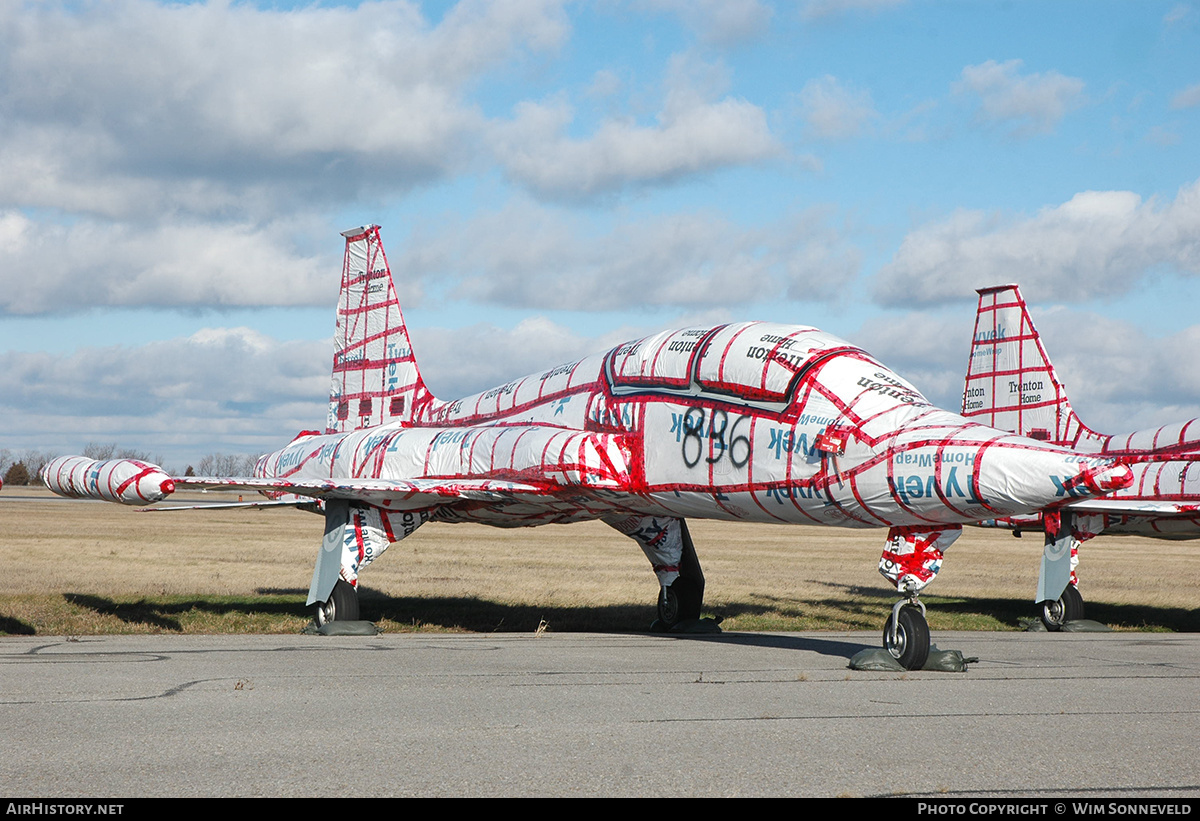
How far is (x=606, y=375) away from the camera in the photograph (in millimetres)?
13609

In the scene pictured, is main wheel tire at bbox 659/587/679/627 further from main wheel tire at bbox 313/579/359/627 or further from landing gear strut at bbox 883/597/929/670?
landing gear strut at bbox 883/597/929/670

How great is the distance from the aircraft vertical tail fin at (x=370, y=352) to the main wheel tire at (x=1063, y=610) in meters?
11.0

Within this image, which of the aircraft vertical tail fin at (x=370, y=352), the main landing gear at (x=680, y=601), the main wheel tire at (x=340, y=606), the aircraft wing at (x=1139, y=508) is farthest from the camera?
the aircraft vertical tail fin at (x=370, y=352)

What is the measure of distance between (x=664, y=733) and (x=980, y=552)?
39.8 metres

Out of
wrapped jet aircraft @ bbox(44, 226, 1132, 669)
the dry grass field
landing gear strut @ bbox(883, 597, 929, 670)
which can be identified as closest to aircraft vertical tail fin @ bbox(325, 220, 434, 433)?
wrapped jet aircraft @ bbox(44, 226, 1132, 669)

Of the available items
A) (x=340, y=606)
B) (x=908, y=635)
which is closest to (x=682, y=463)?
(x=908, y=635)

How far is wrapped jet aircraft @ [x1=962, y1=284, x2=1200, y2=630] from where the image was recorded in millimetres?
18359

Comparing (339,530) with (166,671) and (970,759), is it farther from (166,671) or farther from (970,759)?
(970,759)

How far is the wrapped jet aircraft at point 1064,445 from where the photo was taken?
1836 centimetres

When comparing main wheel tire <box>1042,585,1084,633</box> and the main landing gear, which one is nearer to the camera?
the main landing gear

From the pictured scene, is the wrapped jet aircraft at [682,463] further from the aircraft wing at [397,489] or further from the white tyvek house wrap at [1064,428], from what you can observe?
the white tyvek house wrap at [1064,428]

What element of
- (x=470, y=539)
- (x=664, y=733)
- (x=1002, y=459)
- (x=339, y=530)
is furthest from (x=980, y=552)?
(x=664, y=733)

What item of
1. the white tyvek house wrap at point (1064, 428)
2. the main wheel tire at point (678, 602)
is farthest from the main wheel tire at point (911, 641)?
the white tyvek house wrap at point (1064, 428)

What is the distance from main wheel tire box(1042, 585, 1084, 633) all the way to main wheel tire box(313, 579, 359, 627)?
36.9ft
